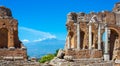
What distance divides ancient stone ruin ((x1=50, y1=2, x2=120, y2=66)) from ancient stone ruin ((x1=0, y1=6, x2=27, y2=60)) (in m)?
5.08

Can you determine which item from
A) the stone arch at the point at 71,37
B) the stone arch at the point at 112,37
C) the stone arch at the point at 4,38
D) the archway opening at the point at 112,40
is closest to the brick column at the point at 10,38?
the stone arch at the point at 4,38

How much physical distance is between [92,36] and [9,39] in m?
11.4

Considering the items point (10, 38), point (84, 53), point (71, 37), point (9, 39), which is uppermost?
point (71, 37)

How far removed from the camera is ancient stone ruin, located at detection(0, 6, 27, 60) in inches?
1763

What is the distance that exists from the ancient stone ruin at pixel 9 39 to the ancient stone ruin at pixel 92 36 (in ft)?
16.7

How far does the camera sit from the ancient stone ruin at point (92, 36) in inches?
1890

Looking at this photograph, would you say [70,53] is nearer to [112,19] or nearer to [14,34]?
[14,34]

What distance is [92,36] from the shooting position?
173 feet

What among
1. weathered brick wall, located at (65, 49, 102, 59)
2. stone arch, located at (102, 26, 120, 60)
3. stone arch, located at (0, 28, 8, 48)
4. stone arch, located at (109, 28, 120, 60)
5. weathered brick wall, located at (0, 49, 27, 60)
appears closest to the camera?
weathered brick wall, located at (0, 49, 27, 60)

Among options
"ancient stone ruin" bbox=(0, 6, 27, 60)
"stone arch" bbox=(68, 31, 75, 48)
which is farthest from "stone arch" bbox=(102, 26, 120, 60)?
"ancient stone ruin" bbox=(0, 6, 27, 60)

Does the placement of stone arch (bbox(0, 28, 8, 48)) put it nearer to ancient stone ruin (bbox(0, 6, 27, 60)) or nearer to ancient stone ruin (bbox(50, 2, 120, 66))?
ancient stone ruin (bbox(0, 6, 27, 60))

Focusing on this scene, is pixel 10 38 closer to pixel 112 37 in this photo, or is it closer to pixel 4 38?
pixel 4 38

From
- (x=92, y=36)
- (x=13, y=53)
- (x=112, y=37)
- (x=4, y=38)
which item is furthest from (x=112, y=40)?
(x=13, y=53)

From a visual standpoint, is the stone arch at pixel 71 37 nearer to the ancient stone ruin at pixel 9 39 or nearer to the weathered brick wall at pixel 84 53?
the weathered brick wall at pixel 84 53
